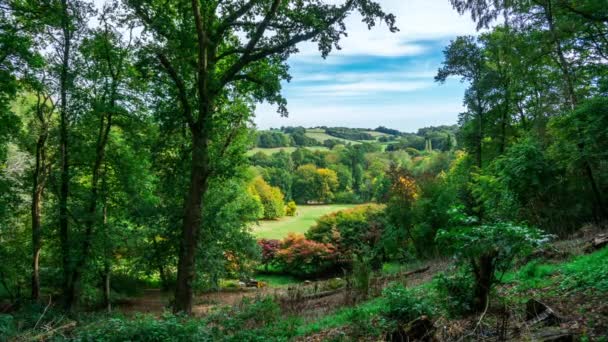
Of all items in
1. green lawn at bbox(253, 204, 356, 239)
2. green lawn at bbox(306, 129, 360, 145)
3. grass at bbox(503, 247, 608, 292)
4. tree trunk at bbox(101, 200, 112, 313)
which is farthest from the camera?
green lawn at bbox(306, 129, 360, 145)

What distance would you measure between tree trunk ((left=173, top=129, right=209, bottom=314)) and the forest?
4 cm

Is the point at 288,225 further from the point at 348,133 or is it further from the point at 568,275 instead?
the point at 348,133

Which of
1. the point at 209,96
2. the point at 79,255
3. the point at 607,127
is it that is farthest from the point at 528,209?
the point at 79,255

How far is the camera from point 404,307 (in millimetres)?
5504

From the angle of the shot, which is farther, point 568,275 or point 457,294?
point 568,275

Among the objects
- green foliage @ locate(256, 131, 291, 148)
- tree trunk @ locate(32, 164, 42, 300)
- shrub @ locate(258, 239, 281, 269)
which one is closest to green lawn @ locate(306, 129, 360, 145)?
green foliage @ locate(256, 131, 291, 148)

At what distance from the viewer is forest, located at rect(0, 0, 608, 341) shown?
5.48 meters

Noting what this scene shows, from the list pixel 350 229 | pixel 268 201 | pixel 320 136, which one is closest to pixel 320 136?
pixel 320 136

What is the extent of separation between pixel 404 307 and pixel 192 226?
587 cm

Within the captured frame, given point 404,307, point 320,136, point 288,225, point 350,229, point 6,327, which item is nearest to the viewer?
point 404,307

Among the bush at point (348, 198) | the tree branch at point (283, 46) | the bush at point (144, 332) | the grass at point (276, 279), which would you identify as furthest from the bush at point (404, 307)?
the bush at point (348, 198)

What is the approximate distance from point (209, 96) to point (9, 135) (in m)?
7.65

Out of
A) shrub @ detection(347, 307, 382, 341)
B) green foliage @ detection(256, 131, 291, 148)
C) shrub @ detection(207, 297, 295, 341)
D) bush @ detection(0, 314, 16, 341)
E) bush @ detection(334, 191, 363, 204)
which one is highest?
green foliage @ detection(256, 131, 291, 148)

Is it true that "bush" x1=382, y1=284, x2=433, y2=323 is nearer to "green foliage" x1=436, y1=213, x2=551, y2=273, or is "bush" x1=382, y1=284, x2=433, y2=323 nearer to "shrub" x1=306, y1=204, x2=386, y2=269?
"green foliage" x1=436, y1=213, x2=551, y2=273
